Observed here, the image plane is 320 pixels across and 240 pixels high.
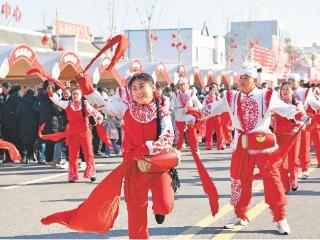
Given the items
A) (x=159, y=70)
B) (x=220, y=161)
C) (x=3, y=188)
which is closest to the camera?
(x=3, y=188)

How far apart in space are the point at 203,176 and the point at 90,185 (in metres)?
4.86

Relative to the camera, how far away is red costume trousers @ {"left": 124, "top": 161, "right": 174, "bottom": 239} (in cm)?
571

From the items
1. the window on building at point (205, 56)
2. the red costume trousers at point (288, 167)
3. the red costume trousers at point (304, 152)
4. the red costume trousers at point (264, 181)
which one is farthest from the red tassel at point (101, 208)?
the window on building at point (205, 56)

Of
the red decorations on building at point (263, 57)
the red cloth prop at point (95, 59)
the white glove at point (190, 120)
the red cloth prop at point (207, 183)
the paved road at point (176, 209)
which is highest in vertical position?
the red decorations on building at point (263, 57)

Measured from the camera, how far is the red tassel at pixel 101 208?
19.1ft

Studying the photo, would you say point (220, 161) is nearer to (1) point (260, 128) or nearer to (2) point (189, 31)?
(1) point (260, 128)

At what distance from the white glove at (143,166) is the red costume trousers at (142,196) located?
0.06 m

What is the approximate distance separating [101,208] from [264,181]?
207cm

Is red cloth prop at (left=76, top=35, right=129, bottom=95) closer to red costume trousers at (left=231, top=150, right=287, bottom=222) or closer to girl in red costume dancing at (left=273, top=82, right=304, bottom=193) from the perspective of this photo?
red costume trousers at (left=231, top=150, right=287, bottom=222)

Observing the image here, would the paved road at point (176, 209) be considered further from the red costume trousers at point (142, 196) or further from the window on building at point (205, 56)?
the window on building at point (205, 56)

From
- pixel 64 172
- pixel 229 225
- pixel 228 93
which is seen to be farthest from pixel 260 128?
pixel 64 172

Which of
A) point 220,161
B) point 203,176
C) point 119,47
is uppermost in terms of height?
point 119,47

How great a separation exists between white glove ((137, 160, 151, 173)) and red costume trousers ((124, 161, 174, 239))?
0.19 ft

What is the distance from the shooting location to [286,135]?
10008 millimetres
